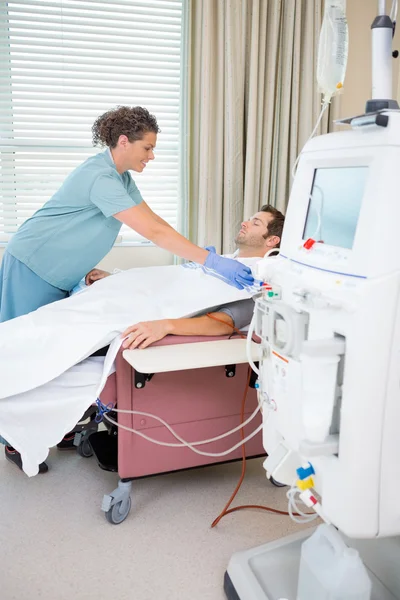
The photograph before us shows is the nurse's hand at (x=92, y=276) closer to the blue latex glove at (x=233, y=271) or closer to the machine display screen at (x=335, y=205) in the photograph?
the blue latex glove at (x=233, y=271)

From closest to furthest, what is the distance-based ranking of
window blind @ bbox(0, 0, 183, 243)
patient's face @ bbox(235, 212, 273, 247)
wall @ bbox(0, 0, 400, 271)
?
patient's face @ bbox(235, 212, 273, 247), window blind @ bbox(0, 0, 183, 243), wall @ bbox(0, 0, 400, 271)

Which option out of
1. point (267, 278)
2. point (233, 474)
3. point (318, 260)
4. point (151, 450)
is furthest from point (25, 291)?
point (318, 260)

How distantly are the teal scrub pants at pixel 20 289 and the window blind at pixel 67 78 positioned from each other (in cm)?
78

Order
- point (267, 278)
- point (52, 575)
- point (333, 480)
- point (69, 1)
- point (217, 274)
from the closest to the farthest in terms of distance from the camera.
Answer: point (333, 480) → point (267, 278) → point (52, 575) → point (217, 274) → point (69, 1)

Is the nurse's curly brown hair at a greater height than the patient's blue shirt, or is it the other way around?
the nurse's curly brown hair

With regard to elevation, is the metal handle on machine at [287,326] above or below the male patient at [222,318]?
above

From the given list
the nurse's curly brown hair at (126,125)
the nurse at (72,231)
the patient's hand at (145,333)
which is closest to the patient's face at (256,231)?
the nurse at (72,231)

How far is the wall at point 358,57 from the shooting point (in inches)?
123

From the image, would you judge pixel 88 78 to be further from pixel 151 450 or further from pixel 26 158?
pixel 151 450

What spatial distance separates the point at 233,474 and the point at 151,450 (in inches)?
18.1

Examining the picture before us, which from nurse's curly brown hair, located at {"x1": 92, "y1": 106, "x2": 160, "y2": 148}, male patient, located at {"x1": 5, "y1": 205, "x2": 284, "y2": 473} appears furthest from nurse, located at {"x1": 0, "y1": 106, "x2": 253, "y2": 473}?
male patient, located at {"x1": 5, "y1": 205, "x2": 284, "y2": 473}

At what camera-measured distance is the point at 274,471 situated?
4.31 feet

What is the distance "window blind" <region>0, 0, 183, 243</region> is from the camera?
2.77 m

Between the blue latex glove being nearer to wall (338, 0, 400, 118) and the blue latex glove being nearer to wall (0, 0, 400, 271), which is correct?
wall (0, 0, 400, 271)
